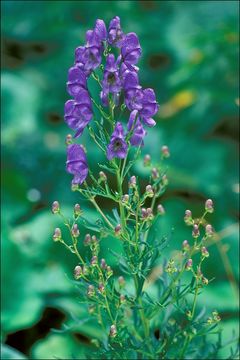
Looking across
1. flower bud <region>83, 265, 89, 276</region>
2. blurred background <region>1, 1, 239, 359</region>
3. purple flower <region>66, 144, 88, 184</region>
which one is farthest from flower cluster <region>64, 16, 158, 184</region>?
blurred background <region>1, 1, 239, 359</region>

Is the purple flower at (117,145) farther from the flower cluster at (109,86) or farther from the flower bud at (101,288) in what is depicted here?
the flower bud at (101,288)

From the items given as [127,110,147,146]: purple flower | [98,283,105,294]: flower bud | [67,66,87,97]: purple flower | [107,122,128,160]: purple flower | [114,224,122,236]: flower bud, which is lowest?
[98,283,105,294]: flower bud

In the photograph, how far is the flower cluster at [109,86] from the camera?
3.78ft

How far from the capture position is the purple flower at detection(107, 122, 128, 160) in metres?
1.15

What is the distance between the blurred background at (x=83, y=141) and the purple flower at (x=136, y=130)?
581mm

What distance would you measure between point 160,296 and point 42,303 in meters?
0.47

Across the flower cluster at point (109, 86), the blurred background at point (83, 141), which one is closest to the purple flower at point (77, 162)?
the flower cluster at point (109, 86)

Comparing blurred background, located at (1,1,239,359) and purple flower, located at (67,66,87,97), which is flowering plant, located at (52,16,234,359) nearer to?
purple flower, located at (67,66,87,97)

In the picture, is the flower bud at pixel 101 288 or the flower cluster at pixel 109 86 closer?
the flower cluster at pixel 109 86

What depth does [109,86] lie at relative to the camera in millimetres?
1152

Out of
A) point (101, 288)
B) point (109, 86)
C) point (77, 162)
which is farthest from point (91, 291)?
point (109, 86)

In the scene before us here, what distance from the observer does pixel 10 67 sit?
243 cm

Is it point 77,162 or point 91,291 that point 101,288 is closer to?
point 91,291

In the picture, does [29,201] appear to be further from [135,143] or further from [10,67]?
[135,143]
